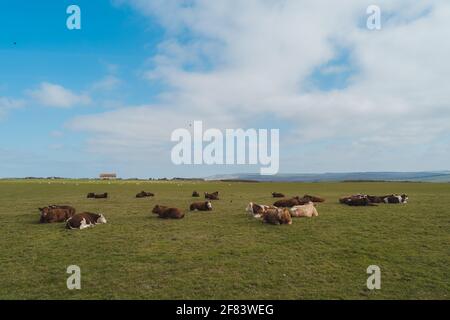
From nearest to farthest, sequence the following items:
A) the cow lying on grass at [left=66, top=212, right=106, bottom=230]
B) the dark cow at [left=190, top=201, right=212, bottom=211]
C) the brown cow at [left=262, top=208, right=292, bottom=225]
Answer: the cow lying on grass at [left=66, top=212, right=106, bottom=230]
the brown cow at [left=262, top=208, right=292, bottom=225]
the dark cow at [left=190, top=201, right=212, bottom=211]

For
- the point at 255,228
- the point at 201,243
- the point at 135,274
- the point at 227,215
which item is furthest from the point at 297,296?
the point at 227,215

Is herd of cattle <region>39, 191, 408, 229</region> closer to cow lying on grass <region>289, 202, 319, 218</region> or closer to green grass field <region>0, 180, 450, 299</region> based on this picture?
cow lying on grass <region>289, 202, 319, 218</region>

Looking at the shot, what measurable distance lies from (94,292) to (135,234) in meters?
5.70

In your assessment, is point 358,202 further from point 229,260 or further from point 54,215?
point 54,215

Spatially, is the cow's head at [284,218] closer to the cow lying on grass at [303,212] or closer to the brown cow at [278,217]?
the brown cow at [278,217]

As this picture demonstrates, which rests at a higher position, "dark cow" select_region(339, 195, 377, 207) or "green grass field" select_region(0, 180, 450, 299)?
"dark cow" select_region(339, 195, 377, 207)

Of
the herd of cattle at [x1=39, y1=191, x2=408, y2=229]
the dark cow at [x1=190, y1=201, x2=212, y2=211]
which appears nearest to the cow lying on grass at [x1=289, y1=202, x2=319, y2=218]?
the herd of cattle at [x1=39, y1=191, x2=408, y2=229]

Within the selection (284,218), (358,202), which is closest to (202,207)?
(284,218)

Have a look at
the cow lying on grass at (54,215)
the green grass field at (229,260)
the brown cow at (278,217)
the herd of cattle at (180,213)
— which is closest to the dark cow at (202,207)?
the herd of cattle at (180,213)

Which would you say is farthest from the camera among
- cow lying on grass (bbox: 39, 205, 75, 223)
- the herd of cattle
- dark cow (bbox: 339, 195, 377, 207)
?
dark cow (bbox: 339, 195, 377, 207)

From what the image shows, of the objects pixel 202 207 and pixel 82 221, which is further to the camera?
pixel 202 207

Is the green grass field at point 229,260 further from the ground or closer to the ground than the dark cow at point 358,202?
closer to the ground

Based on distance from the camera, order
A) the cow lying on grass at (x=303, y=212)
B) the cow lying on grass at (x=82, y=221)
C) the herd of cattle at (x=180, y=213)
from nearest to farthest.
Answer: the cow lying on grass at (x=82, y=221)
the herd of cattle at (x=180, y=213)
the cow lying on grass at (x=303, y=212)
